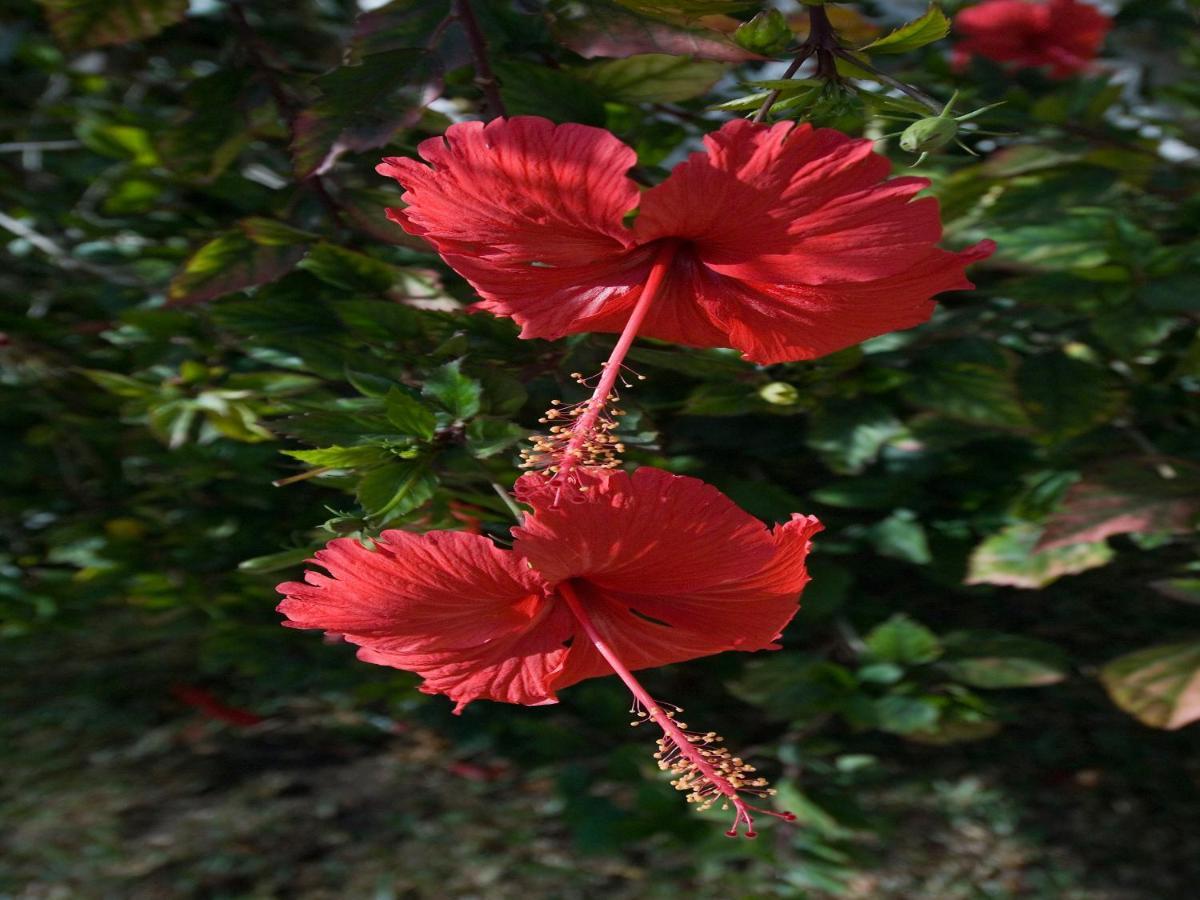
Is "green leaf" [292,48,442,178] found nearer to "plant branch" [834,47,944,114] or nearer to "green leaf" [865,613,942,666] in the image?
"plant branch" [834,47,944,114]

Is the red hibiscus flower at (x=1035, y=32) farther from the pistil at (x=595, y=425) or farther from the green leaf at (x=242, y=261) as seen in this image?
the pistil at (x=595, y=425)

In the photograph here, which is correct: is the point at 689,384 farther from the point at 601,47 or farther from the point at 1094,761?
the point at 1094,761

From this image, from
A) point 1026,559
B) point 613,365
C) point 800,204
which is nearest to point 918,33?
point 800,204

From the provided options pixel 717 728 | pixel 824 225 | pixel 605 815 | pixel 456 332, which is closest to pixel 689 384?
pixel 456 332

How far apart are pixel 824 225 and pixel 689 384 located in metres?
0.67

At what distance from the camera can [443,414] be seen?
2.68ft

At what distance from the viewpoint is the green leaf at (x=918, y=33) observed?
0.65 meters

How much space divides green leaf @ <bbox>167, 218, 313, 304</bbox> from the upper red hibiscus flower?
0.36 meters

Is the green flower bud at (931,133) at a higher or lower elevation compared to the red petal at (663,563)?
higher

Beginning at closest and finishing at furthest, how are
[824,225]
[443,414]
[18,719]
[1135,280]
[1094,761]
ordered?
[824,225]
[443,414]
[1135,280]
[1094,761]
[18,719]

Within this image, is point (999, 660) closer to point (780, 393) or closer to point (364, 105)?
point (780, 393)

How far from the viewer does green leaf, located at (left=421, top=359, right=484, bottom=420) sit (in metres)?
0.80

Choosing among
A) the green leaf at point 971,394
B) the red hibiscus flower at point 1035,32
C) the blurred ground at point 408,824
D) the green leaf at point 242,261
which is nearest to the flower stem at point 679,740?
the green leaf at point 242,261

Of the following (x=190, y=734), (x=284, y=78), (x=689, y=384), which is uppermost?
(x=284, y=78)
